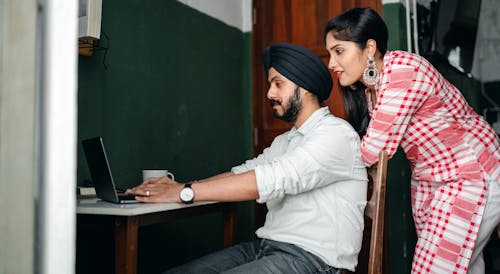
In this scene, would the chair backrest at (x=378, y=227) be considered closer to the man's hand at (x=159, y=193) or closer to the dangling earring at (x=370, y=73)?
the dangling earring at (x=370, y=73)

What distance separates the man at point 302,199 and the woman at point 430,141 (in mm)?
127

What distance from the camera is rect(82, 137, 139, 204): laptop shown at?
5.06 ft

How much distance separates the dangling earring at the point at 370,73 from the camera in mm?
1791

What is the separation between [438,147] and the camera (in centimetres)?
169

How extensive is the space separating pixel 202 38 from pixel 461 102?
1776 millimetres

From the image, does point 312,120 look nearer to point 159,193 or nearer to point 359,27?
point 359,27

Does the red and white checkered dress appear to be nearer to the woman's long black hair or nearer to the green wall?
the woman's long black hair

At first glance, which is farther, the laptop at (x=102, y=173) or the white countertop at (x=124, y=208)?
the laptop at (x=102, y=173)

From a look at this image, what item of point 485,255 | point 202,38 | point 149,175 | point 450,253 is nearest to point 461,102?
point 450,253

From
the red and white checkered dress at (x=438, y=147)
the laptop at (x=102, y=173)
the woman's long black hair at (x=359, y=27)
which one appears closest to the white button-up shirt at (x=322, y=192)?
the red and white checkered dress at (x=438, y=147)

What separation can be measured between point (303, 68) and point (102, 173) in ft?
2.74

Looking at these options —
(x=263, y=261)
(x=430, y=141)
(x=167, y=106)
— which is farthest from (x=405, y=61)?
(x=167, y=106)

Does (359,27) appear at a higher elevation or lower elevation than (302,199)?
higher

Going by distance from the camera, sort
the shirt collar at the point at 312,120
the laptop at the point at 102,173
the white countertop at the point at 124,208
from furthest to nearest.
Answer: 1. the shirt collar at the point at 312,120
2. the laptop at the point at 102,173
3. the white countertop at the point at 124,208
